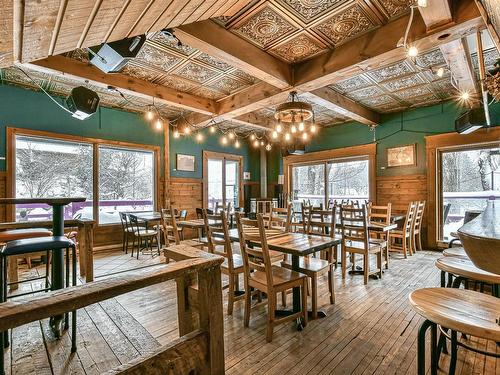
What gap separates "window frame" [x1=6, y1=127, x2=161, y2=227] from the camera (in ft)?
15.0

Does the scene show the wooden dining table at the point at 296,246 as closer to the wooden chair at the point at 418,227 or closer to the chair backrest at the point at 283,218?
the chair backrest at the point at 283,218

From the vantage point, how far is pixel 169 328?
236 cm

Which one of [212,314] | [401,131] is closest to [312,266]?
[212,314]

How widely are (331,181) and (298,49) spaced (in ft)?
14.8

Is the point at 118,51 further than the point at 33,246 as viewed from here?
Yes

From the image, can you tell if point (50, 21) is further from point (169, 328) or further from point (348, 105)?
point (348, 105)

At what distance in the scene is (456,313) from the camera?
47.9 inches

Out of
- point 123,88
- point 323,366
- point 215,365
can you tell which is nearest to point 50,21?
point 215,365

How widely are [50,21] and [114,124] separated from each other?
481cm

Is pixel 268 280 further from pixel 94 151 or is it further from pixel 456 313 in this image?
pixel 94 151

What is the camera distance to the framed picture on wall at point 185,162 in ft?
22.4

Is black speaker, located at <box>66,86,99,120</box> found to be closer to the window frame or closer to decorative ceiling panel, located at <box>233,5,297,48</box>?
the window frame

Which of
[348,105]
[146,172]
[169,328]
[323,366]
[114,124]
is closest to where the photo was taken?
[323,366]

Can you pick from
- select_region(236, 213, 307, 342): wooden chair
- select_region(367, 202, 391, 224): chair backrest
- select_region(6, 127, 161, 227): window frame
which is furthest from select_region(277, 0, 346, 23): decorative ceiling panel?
select_region(6, 127, 161, 227): window frame
